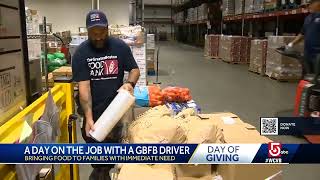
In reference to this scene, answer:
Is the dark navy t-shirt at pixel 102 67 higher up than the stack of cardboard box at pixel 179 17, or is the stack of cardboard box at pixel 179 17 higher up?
the stack of cardboard box at pixel 179 17

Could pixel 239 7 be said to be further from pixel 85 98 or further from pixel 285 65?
pixel 85 98

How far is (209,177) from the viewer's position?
3.20 m

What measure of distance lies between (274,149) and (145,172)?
51.3 inches

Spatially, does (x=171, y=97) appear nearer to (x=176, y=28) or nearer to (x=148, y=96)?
(x=148, y=96)

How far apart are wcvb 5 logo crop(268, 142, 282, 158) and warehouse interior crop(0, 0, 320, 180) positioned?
47 centimetres

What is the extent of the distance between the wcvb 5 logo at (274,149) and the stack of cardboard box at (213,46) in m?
14.8

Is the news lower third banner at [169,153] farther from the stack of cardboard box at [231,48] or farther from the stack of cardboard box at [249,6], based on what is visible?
the stack of cardboard box at [231,48]

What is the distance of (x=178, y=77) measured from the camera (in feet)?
34.9

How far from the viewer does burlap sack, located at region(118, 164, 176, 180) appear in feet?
8.57

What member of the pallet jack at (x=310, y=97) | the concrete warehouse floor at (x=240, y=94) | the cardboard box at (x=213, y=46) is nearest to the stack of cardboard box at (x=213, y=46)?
the cardboard box at (x=213, y=46)

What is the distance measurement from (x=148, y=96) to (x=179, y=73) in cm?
683

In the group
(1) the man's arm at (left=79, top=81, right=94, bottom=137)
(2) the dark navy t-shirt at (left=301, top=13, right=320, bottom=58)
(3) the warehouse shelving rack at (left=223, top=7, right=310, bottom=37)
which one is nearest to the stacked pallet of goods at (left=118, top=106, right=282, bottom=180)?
(1) the man's arm at (left=79, top=81, right=94, bottom=137)

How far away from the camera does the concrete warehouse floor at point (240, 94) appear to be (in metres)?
4.21

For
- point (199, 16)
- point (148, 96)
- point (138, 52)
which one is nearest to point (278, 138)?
point (148, 96)
